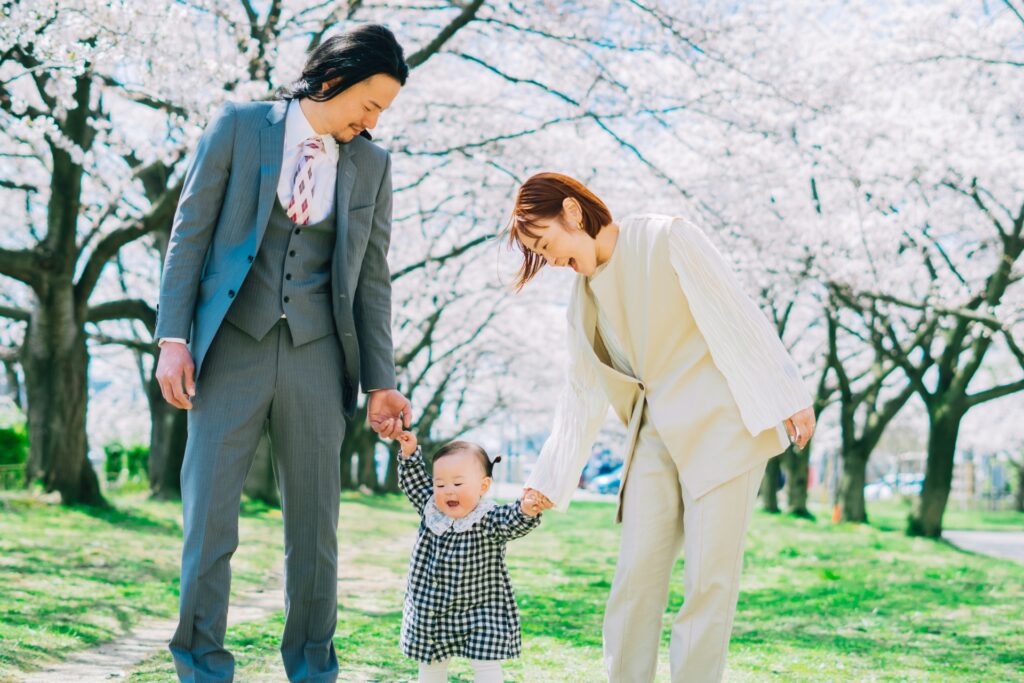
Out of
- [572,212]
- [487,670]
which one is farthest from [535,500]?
[572,212]

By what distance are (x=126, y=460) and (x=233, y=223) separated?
2118 cm

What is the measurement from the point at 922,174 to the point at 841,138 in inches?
45.0

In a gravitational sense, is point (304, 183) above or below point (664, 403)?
above

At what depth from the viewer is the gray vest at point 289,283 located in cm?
296

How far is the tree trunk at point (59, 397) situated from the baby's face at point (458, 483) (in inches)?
323

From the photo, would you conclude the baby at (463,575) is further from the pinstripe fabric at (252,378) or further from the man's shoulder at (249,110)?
the man's shoulder at (249,110)

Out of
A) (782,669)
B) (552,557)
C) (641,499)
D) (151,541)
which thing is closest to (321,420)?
(641,499)

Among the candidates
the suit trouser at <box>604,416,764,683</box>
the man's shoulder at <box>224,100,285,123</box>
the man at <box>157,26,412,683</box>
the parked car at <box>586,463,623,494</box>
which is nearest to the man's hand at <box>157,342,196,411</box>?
the man at <box>157,26,412,683</box>

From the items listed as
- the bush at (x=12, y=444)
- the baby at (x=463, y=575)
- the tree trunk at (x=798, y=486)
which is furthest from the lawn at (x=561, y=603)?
the tree trunk at (x=798, y=486)

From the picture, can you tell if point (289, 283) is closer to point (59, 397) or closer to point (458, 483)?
point (458, 483)

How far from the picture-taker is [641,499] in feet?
10.1

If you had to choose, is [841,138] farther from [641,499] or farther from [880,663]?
[641,499]

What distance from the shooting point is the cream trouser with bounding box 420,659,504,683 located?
330cm

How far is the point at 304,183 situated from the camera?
305 centimetres
